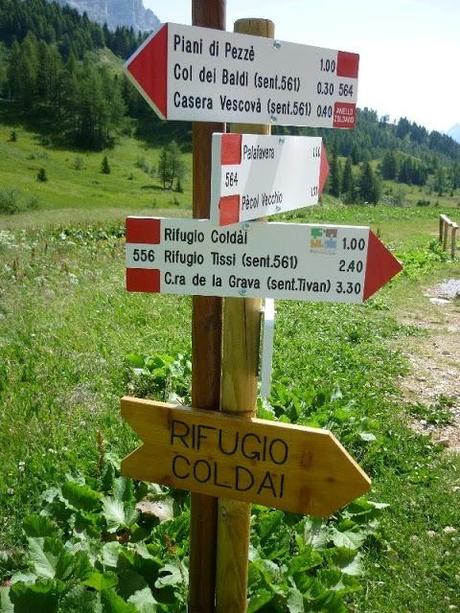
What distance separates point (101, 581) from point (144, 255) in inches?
64.5

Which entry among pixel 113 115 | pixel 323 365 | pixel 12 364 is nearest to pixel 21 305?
pixel 12 364

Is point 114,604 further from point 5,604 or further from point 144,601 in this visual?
point 5,604

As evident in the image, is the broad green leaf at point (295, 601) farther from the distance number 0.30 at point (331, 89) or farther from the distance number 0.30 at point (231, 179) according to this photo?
the distance number 0.30 at point (331, 89)

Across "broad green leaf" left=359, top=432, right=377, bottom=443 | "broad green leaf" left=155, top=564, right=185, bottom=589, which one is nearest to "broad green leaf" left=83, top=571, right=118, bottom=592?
"broad green leaf" left=155, top=564, right=185, bottom=589

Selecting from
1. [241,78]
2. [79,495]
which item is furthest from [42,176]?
[241,78]

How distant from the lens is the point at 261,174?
7.44 feet

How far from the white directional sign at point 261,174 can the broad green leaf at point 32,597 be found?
1.88m

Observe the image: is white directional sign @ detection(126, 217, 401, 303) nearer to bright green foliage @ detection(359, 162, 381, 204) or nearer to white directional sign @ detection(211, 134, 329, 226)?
white directional sign @ detection(211, 134, 329, 226)

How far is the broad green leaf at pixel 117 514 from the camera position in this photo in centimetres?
353

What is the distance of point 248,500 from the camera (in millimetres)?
2430

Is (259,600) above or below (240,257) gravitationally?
below

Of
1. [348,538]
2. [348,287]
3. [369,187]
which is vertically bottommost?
[348,538]

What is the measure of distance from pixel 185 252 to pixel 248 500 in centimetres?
105

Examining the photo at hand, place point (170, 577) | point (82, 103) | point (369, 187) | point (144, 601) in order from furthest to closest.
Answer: point (369, 187)
point (82, 103)
point (170, 577)
point (144, 601)
